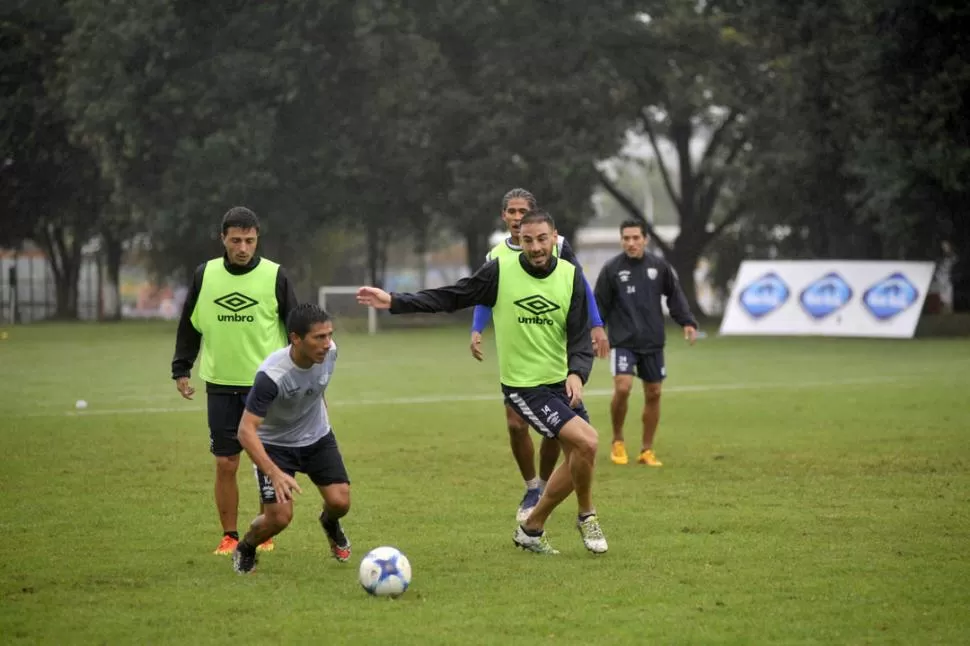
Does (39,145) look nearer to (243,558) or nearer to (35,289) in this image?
(35,289)

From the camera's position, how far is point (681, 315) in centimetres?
1466

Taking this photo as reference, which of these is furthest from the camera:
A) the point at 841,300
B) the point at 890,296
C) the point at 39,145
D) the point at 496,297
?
the point at 39,145

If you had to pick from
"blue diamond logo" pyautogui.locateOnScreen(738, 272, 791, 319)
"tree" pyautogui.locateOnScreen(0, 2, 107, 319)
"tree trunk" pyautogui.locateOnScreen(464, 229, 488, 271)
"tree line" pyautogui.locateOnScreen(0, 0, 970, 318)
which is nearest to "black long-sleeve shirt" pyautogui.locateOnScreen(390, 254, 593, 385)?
"blue diamond logo" pyautogui.locateOnScreen(738, 272, 791, 319)

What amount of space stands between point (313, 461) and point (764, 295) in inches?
1181

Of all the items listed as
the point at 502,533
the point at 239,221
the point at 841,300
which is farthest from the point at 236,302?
the point at 841,300

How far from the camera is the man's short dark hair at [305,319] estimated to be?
8.41 m

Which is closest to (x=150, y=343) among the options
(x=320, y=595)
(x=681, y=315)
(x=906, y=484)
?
(x=681, y=315)

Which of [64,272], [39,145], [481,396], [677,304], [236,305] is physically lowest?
[481,396]

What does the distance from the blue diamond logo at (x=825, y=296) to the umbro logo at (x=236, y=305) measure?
28.6 meters

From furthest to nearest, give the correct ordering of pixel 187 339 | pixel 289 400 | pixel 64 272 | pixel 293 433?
pixel 64 272 < pixel 187 339 < pixel 293 433 < pixel 289 400

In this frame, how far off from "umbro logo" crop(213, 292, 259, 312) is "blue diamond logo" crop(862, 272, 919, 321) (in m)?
28.8

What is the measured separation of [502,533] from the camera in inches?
412

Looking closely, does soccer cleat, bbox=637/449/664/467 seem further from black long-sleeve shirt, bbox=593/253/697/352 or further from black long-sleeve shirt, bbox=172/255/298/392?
black long-sleeve shirt, bbox=172/255/298/392

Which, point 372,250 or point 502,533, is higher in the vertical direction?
point 372,250
